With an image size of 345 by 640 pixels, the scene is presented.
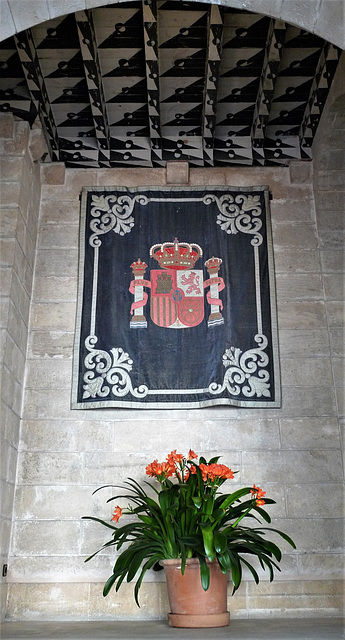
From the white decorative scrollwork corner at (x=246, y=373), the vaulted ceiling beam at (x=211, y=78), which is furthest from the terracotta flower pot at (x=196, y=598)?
the vaulted ceiling beam at (x=211, y=78)

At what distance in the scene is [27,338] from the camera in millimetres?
4332

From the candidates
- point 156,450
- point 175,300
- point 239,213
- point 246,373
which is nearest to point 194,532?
point 156,450

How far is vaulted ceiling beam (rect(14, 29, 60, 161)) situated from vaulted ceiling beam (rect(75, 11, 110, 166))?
32cm

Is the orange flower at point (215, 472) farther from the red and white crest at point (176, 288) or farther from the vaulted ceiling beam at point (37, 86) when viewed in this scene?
the vaulted ceiling beam at point (37, 86)

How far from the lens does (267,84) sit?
13.8 feet

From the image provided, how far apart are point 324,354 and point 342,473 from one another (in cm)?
79

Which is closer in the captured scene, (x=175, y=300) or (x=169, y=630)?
(x=169, y=630)

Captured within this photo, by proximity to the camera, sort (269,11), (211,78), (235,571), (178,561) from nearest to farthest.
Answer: (269,11), (235,571), (178,561), (211,78)

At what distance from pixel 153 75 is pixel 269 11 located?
1.78 m

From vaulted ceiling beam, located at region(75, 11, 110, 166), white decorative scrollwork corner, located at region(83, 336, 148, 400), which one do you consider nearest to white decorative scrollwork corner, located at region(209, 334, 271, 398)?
white decorative scrollwork corner, located at region(83, 336, 148, 400)

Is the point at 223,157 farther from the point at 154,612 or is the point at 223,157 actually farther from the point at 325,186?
the point at 154,612

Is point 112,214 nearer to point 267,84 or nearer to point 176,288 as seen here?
point 176,288

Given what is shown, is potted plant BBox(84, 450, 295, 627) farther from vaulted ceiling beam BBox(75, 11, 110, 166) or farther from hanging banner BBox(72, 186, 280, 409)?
vaulted ceiling beam BBox(75, 11, 110, 166)

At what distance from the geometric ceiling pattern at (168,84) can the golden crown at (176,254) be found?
0.69 meters
